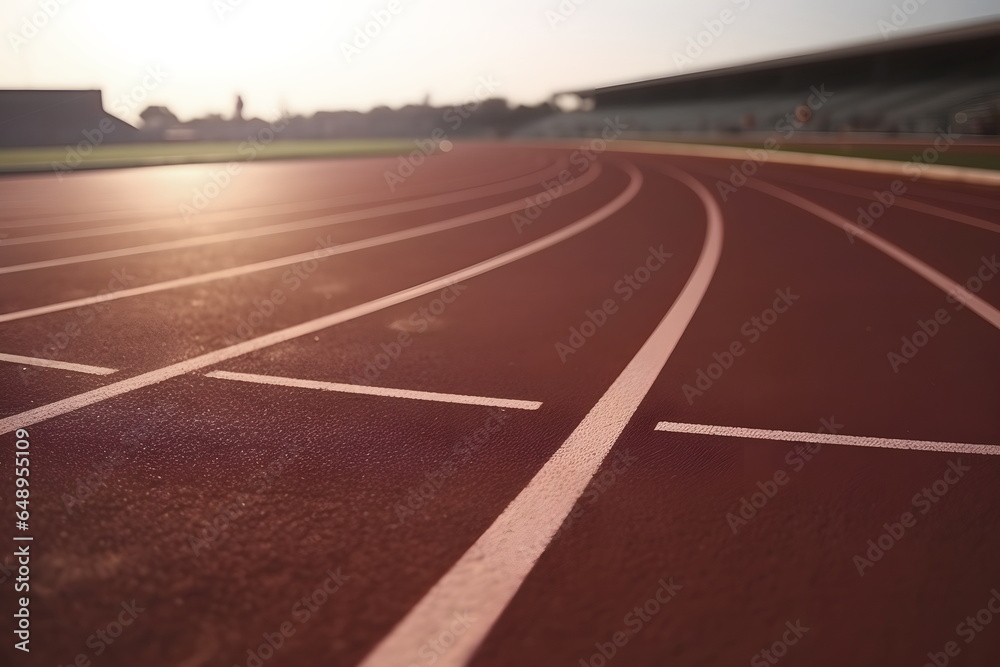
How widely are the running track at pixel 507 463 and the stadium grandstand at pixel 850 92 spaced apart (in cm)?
3462

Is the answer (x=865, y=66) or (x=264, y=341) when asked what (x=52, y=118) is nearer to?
(x=264, y=341)

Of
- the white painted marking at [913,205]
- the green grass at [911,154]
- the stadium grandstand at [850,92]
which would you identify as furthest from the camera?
the stadium grandstand at [850,92]

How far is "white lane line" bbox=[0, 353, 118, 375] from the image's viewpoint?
4.97 meters

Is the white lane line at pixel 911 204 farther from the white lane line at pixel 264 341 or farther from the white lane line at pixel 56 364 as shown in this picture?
the white lane line at pixel 56 364

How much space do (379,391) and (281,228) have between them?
919 cm

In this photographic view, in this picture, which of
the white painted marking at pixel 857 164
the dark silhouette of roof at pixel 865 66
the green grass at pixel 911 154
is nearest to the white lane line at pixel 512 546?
the white painted marking at pixel 857 164

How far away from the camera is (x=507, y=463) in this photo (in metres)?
3.60

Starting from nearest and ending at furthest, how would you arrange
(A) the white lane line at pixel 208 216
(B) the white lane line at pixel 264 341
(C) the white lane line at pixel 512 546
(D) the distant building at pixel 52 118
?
(C) the white lane line at pixel 512 546, (B) the white lane line at pixel 264 341, (A) the white lane line at pixel 208 216, (D) the distant building at pixel 52 118

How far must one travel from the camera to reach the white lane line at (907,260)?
6.71 meters

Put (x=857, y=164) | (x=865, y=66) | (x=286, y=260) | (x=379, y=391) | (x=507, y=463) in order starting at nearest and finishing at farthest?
(x=507, y=463) → (x=379, y=391) → (x=286, y=260) → (x=857, y=164) → (x=865, y=66)

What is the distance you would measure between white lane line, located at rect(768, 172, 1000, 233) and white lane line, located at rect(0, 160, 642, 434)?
23.7ft

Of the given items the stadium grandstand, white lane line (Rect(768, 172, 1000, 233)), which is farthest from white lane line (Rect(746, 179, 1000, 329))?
the stadium grandstand

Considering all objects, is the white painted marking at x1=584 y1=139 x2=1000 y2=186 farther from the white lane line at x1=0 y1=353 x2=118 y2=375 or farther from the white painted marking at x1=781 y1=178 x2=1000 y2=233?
the white lane line at x1=0 y1=353 x2=118 y2=375

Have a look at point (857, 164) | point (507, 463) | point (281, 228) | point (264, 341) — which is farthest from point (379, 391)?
point (857, 164)
